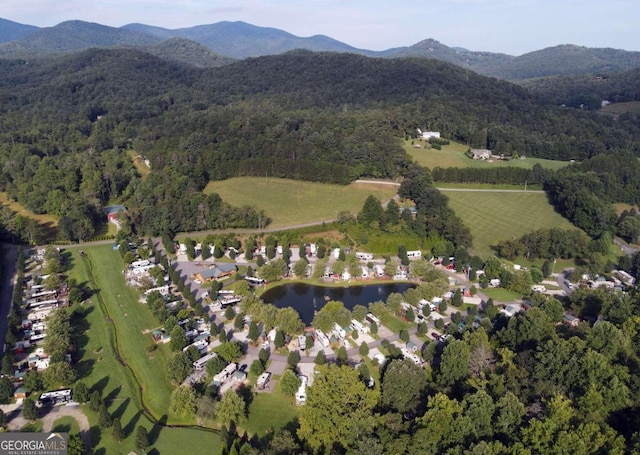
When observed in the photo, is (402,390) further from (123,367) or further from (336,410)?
(123,367)

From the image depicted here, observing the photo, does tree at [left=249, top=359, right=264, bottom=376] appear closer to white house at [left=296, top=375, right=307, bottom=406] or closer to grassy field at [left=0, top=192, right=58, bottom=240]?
white house at [left=296, top=375, right=307, bottom=406]

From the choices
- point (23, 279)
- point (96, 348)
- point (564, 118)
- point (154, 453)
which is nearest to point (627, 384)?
point (154, 453)

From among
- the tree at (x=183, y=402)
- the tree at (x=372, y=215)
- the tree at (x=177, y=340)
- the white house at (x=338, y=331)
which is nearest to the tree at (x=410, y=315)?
the white house at (x=338, y=331)

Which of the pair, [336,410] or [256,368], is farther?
[256,368]

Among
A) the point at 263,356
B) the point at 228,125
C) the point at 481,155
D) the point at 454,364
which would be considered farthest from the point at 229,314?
the point at 481,155

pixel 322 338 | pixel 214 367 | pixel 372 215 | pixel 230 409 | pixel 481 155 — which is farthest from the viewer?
pixel 481 155

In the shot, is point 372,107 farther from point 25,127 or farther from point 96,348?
point 96,348

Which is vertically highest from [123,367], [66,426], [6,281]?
[6,281]
